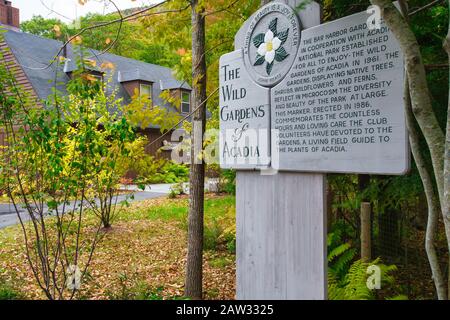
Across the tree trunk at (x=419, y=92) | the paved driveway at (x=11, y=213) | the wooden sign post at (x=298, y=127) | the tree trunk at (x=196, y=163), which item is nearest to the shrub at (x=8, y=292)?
the paved driveway at (x=11, y=213)

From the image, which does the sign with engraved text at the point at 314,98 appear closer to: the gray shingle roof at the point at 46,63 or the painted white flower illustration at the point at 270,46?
the painted white flower illustration at the point at 270,46

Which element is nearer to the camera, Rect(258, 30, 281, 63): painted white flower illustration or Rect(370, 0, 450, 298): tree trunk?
Rect(370, 0, 450, 298): tree trunk

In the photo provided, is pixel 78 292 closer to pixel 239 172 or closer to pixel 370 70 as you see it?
pixel 239 172

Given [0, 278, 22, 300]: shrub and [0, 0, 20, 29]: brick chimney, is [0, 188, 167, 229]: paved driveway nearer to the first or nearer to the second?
[0, 278, 22, 300]: shrub

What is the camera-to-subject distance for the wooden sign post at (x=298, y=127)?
2398 mm

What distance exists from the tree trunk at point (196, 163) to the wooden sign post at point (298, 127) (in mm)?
1523

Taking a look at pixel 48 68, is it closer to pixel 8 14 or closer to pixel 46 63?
pixel 8 14

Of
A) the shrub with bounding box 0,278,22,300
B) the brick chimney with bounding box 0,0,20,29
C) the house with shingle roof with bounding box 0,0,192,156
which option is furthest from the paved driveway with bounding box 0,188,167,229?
the brick chimney with bounding box 0,0,20,29

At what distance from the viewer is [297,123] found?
283 cm

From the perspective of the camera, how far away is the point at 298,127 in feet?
9.25

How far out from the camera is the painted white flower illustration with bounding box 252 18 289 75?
2.98 meters

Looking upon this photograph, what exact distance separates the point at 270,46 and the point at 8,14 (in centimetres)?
2083

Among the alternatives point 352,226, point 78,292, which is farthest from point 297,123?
point 78,292
